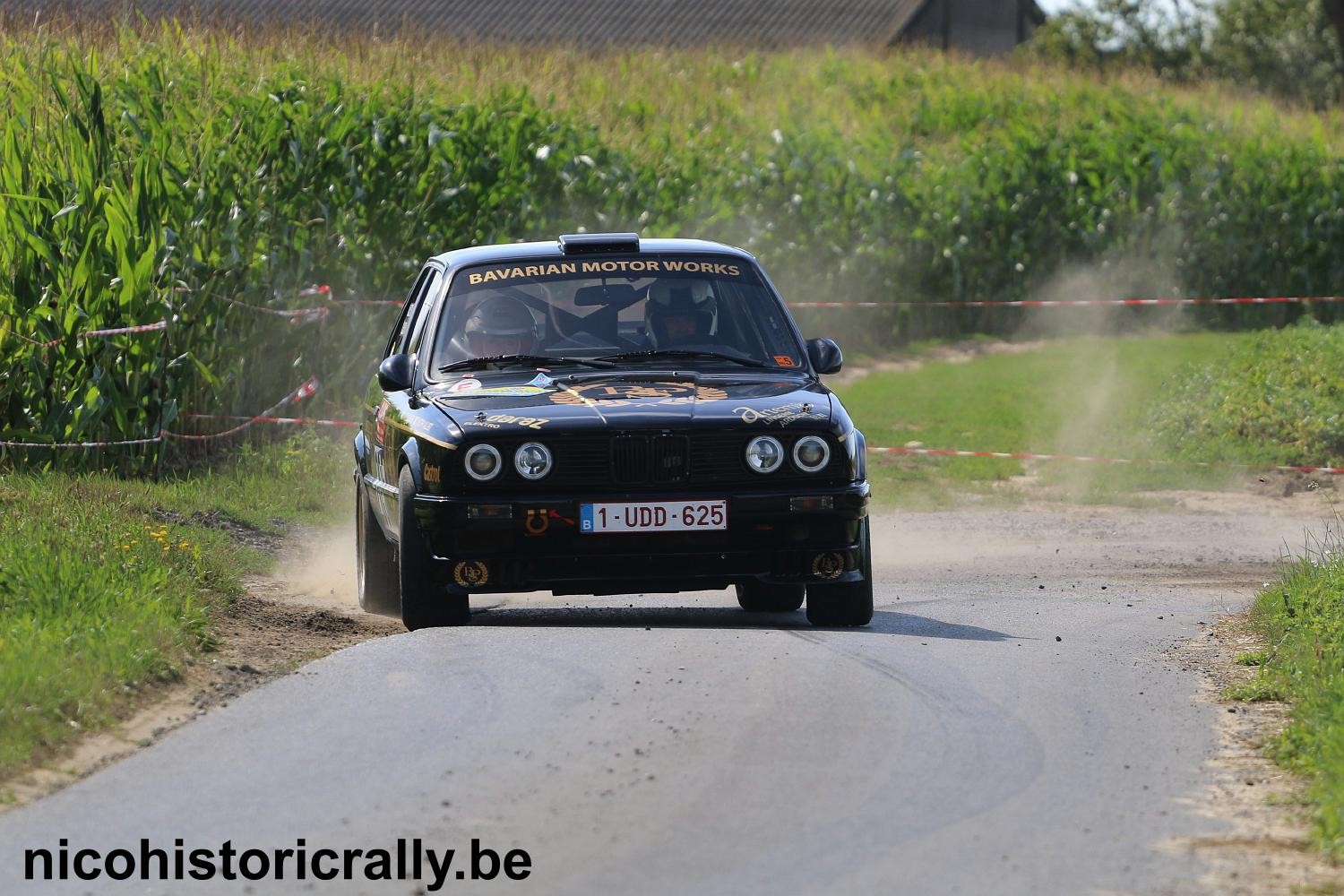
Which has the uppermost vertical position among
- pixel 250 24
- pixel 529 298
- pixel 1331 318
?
pixel 250 24

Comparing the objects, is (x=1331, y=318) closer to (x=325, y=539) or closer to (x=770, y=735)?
(x=325, y=539)

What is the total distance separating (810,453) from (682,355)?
3.95 feet

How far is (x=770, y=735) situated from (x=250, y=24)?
18.0 meters

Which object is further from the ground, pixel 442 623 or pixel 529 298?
pixel 529 298

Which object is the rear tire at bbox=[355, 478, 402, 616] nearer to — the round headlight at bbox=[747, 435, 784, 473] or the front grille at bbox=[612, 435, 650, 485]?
the front grille at bbox=[612, 435, 650, 485]

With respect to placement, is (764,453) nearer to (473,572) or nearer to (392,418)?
(473,572)

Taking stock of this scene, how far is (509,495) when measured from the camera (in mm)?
9742

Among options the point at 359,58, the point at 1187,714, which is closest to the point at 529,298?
the point at 1187,714

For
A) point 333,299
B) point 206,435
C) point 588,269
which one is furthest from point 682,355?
point 333,299

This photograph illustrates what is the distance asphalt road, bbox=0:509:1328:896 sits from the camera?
616cm

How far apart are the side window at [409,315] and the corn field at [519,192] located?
423 cm

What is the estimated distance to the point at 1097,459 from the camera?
20.2 m

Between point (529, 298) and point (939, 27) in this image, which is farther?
point (939, 27)

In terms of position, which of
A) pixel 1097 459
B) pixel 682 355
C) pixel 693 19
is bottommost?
pixel 1097 459
